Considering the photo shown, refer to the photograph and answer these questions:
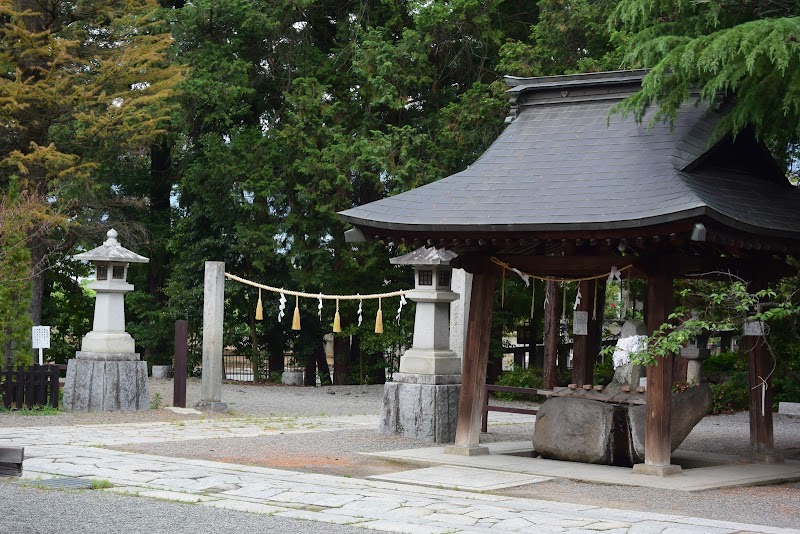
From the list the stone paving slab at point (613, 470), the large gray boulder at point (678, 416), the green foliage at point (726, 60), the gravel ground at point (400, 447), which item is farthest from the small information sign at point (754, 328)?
the green foliage at point (726, 60)

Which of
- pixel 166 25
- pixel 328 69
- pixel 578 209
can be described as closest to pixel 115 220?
pixel 166 25

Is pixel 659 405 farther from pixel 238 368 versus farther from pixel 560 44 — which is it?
pixel 238 368

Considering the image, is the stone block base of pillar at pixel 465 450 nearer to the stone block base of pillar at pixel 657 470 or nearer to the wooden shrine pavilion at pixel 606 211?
the wooden shrine pavilion at pixel 606 211

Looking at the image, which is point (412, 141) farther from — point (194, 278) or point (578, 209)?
point (578, 209)

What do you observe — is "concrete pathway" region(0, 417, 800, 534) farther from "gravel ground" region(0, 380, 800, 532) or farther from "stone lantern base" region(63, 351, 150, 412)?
"stone lantern base" region(63, 351, 150, 412)

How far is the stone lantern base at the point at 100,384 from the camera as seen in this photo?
16.0m

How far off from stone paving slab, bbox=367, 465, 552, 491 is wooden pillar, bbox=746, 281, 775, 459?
3001 mm

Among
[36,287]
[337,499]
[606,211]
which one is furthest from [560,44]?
[337,499]

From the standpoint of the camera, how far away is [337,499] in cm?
812

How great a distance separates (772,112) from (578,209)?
228 cm

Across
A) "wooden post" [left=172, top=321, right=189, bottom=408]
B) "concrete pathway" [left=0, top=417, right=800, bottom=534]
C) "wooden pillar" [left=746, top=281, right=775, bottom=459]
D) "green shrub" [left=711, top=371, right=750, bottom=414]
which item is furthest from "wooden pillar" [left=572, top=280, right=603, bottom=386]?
"green shrub" [left=711, top=371, right=750, bottom=414]

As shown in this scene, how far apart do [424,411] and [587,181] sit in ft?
13.6

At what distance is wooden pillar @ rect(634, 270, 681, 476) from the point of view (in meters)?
10.3

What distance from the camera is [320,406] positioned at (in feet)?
65.1
